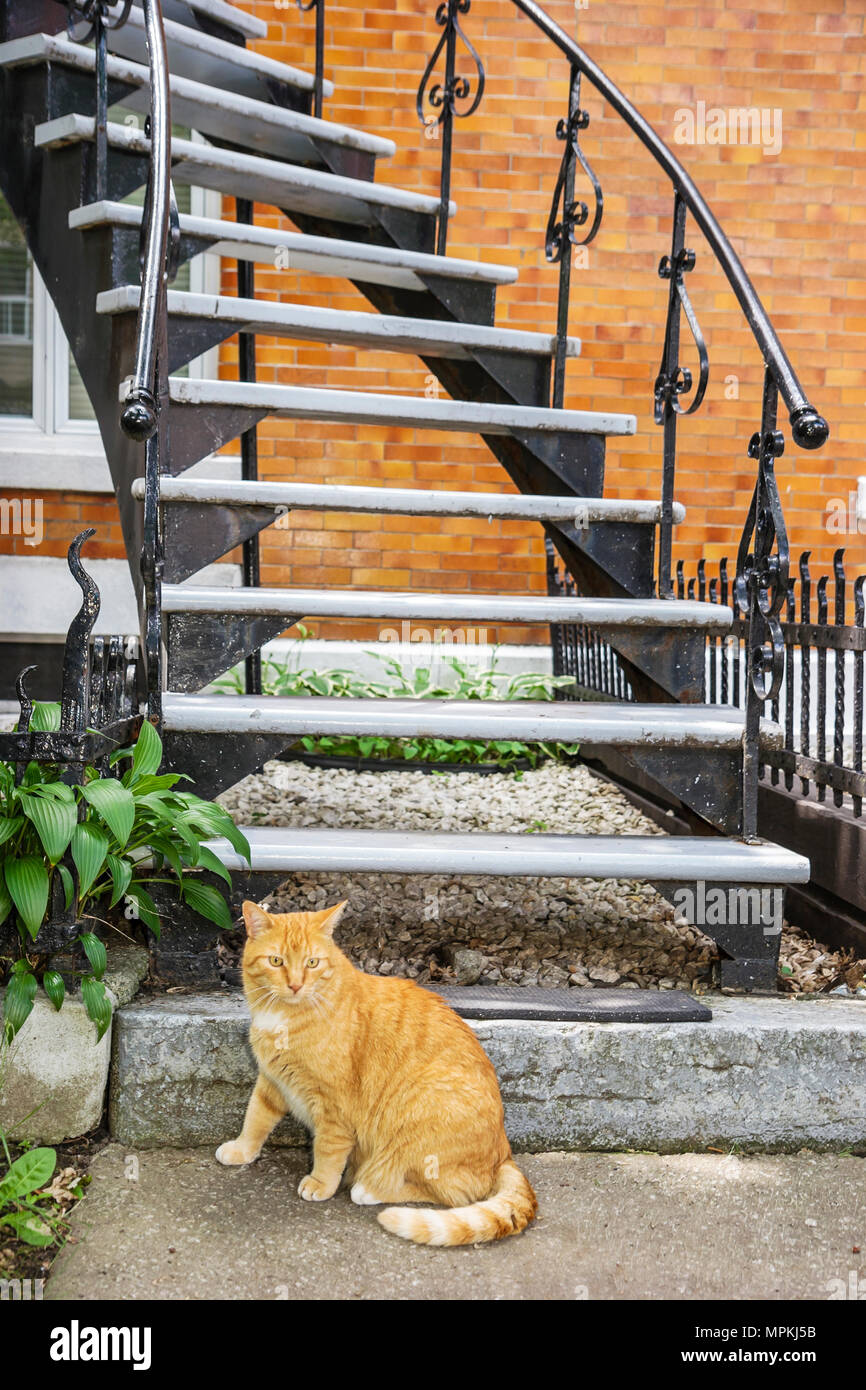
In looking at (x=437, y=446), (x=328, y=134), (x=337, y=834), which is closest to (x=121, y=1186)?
(x=337, y=834)

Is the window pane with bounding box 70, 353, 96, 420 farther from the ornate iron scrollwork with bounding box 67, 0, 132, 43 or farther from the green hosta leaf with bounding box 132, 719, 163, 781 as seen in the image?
the green hosta leaf with bounding box 132, 719, 163, 781

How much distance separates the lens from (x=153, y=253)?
2.59m

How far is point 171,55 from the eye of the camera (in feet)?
12.3

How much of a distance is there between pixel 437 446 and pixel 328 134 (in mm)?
1911

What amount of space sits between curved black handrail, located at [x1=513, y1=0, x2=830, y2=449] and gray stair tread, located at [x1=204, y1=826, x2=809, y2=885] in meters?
0.92

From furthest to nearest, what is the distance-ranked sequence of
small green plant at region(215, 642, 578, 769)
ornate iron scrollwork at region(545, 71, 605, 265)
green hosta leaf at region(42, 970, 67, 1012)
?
1. small green plant at region(215, 642, 578, 769)
2. ornate iron scrollwork at region(545, 71, 605, 265)
3. green hosta leaf at region(42, 970, 67, 1012)

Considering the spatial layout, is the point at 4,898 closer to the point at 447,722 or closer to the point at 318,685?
the point at 447,722

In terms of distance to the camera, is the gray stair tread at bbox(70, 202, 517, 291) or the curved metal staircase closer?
the curved metal staircase

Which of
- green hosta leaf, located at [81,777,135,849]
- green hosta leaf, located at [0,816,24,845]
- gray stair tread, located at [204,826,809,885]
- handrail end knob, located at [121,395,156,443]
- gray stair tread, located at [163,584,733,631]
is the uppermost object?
handrail end knob, located at [121,395,156,443]

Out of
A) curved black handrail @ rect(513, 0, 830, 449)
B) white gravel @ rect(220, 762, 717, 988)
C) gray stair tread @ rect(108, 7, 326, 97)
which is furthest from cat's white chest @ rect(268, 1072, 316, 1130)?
gray stair tread @ rect(108, 7, 326, 97)

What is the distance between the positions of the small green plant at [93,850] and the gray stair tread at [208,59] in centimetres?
262

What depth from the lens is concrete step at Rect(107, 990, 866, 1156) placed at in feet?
7.10

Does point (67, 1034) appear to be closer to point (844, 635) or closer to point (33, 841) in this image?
point (33, 841)

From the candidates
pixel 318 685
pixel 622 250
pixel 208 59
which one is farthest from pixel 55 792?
pixel 622 250
